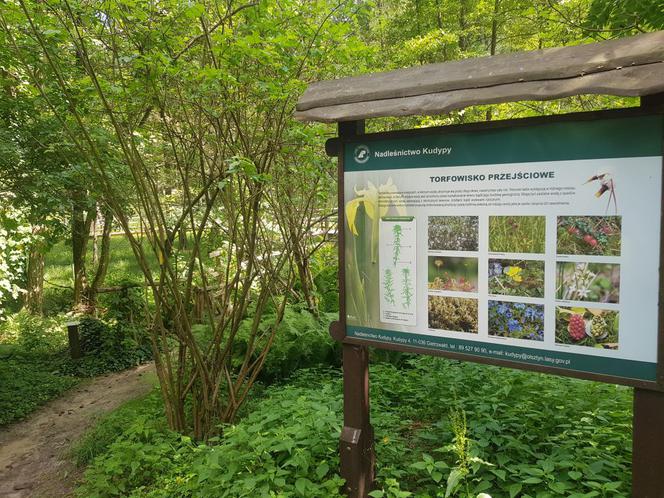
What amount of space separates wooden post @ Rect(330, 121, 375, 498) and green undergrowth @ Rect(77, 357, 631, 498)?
107 mm

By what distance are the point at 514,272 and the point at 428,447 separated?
162cm

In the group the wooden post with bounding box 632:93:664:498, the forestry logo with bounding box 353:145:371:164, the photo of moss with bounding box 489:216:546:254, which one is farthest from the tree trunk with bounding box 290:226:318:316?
the wooden post with bounding box 632:93:664:498

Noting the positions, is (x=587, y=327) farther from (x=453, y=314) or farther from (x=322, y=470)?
(x=322, y=470)

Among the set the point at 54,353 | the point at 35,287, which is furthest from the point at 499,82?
the point at 35,287

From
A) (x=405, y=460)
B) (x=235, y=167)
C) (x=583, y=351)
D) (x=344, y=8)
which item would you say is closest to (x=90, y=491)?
(x=405, y=460)

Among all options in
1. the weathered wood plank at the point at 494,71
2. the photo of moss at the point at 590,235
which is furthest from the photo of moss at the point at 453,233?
the weathered wood plank at the point at 494,71

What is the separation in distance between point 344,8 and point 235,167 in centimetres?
193

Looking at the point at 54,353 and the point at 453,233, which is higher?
the point at 453,233

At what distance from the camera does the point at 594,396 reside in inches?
145

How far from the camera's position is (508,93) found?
227 cm

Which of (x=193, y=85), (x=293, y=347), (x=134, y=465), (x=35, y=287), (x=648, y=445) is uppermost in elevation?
(x=193, y=85)

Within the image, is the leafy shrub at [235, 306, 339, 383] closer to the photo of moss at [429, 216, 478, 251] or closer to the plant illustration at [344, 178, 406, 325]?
the plant illustration at [344, 178, 406, 325]

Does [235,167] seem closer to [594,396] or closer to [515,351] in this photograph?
[515,351]

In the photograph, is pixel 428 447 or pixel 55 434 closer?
pixel 428 447
